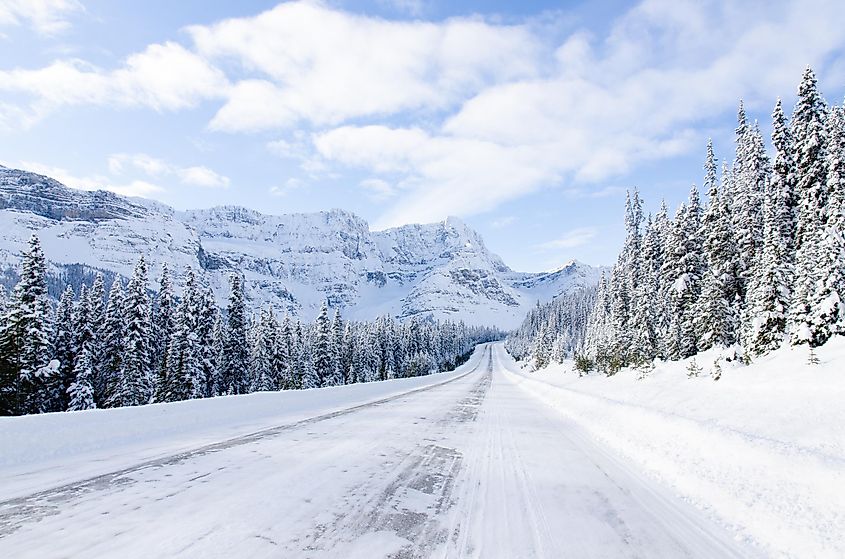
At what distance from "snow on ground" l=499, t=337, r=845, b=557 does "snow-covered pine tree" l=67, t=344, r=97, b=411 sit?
110ft

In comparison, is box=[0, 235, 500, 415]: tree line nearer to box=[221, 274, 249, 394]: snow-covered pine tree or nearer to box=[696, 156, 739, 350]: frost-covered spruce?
box=[221, 274, 249, 394]: snow-covered pine tree

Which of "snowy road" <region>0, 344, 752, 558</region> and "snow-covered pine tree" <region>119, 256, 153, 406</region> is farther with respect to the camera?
"snow-covered pine tree" <region>119, 256, 153, 406</region>

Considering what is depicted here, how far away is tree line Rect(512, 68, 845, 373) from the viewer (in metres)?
19.3

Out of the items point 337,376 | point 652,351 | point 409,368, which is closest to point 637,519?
point 652,351

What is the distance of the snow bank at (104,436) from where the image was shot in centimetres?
621

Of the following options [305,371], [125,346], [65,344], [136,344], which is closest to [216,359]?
[136,344]

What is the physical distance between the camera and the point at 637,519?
5.17m

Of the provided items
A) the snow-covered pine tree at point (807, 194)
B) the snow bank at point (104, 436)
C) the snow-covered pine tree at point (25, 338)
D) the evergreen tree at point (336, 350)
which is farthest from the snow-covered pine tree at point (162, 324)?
the snow-covered pine tree at point (807, 194)

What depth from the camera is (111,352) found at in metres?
35.0

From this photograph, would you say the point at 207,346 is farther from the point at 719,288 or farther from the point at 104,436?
the point at 719,288

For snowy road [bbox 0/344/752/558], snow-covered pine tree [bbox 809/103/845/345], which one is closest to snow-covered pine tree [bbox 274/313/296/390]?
snowy road [bbox 0/344/752/558]

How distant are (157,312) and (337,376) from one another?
2269 cm

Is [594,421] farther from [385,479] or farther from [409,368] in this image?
[409,368]

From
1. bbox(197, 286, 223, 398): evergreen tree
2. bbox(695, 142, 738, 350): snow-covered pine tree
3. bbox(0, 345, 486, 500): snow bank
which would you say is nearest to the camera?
bbox(0, 345, 486, 500): snow bank
